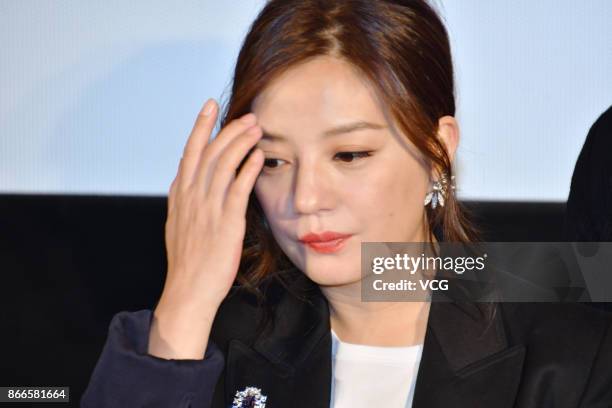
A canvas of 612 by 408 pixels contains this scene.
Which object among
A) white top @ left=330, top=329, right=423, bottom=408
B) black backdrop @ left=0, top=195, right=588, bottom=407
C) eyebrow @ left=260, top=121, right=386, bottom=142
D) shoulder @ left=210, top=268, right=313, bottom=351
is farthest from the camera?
black backdrop @ left=0, top=195, right=588, bottom=407

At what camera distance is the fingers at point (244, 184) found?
1.44 metres

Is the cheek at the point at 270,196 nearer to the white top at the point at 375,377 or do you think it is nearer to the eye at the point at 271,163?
the eye at the point at 271,163

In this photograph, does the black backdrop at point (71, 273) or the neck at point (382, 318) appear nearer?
the neck at point (382, 318)

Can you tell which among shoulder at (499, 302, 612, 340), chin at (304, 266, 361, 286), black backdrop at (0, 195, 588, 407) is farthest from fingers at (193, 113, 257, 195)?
black backdrop at (0, 195, 588, 407)

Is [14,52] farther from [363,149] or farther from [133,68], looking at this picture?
[363,149]

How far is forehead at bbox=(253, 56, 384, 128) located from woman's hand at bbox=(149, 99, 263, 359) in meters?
0.04

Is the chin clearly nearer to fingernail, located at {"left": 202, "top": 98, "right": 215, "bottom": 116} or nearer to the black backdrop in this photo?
fingernail, located at {"left": 202, "top": 98, "right": 215, "bottom": 116}

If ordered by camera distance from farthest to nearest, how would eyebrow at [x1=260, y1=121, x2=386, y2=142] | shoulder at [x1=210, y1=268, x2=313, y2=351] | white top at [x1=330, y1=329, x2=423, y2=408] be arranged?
1. shoulder at [x1=210, y1=268, x2=313, y2=351]
2. white top at [x1=330, y1=329, x2=423, y2=408]
3. eyebrow at [x1=260, y1=121, x2=386, y2=142]

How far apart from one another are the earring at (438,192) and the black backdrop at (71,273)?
73cm

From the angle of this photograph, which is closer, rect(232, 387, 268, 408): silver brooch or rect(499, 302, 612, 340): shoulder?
rect(499, 302, 612, 340): shoulder

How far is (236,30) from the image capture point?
2279mm

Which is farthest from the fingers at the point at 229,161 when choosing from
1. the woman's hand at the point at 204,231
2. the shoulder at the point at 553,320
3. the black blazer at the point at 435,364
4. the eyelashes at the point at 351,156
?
the shoulder at the point at 553,320

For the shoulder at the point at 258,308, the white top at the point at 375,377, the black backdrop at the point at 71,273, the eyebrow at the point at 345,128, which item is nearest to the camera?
the eyebrow at the point at 345,128

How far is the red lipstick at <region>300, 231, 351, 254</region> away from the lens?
1464 millimetres
